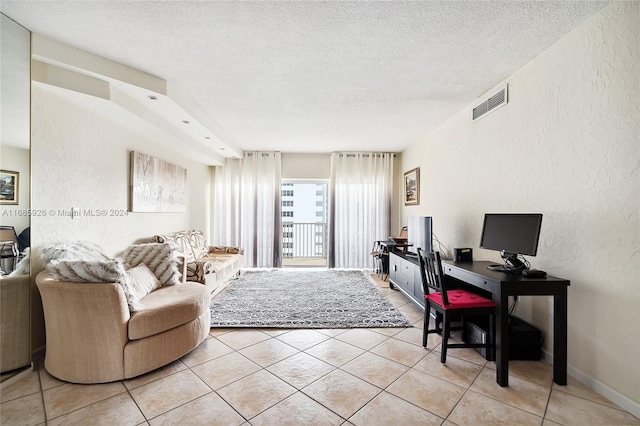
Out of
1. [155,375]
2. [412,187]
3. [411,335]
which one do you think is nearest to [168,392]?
[155,375]

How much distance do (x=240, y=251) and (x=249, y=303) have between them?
1.72 meters

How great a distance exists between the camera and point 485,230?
2594 millimetres

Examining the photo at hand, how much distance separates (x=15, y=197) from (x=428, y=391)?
3262mm

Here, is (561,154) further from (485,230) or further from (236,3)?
(236,3)

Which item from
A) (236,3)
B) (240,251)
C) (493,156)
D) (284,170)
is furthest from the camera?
(284,170)

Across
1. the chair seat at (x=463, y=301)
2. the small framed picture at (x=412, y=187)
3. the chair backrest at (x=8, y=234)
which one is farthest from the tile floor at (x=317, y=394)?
the small framed picture at (x=412, y=187)

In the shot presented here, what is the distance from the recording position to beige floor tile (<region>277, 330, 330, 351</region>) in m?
2.57

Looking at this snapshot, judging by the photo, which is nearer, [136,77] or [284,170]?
[136,77]

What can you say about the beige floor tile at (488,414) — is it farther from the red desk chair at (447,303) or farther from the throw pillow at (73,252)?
the throw pillow at (73,252)

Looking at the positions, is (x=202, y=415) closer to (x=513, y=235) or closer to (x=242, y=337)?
(x=242, y=337)

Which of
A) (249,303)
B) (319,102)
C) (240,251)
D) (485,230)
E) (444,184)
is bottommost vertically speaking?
(249,303)

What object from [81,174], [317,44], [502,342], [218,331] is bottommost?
[218,331]

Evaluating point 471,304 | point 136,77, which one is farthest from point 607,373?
point 136,77

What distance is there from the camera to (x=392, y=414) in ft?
5.44
